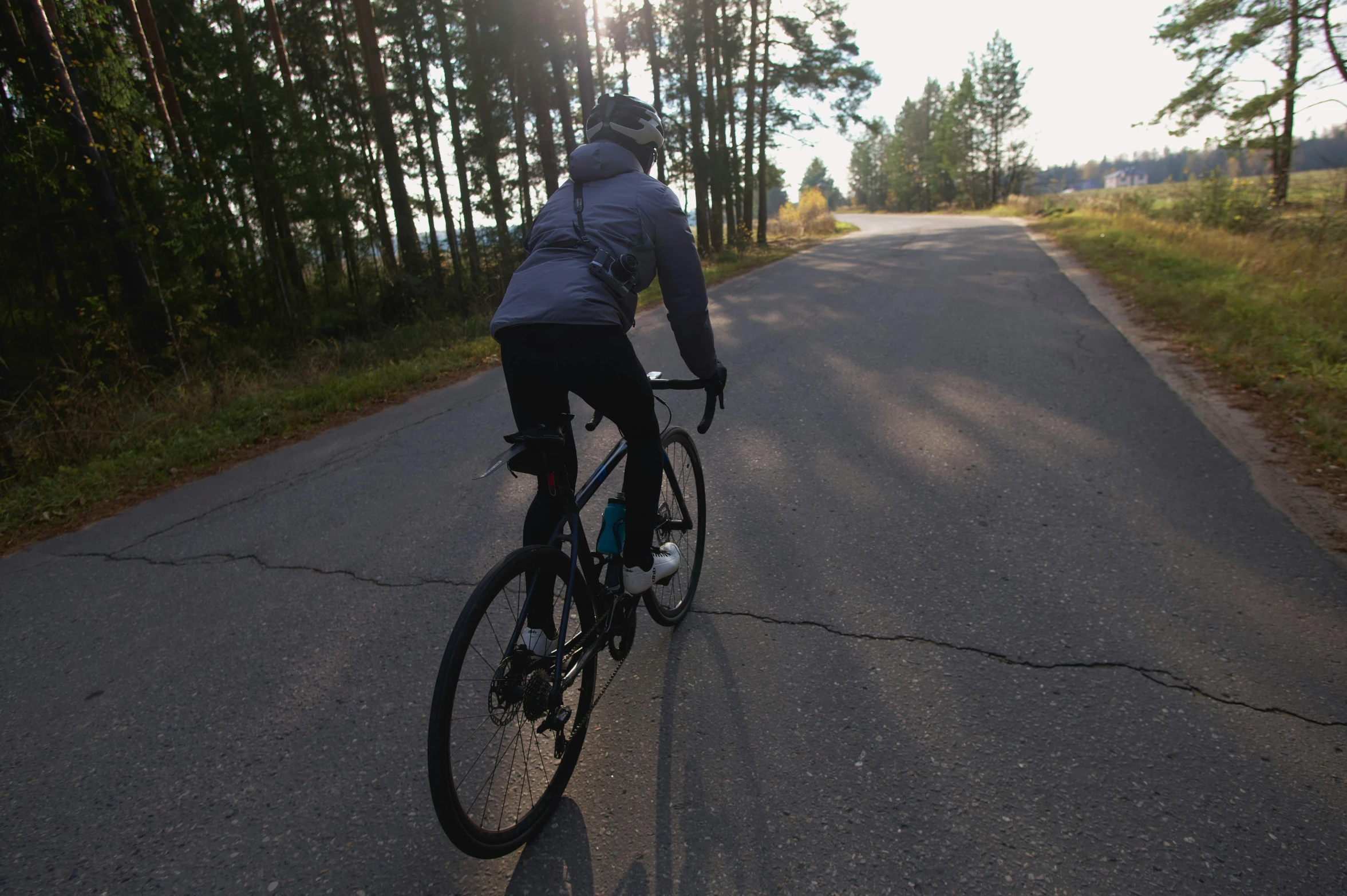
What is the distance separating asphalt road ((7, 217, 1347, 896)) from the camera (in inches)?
80.8

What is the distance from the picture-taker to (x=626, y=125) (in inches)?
98.2

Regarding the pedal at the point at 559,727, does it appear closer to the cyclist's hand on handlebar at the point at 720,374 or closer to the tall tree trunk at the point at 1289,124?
the cyclist's hand on handlebar at the point at 720,374

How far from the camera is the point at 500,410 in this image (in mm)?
6820

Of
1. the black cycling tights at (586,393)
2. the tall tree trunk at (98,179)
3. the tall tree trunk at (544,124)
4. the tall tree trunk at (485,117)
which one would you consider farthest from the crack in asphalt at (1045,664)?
the tall tree trunk at (485,117)

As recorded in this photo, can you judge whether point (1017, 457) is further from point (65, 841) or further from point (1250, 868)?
point (65, 841)

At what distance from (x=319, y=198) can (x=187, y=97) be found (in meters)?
4.15

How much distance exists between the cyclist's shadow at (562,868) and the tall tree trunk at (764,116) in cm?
2671

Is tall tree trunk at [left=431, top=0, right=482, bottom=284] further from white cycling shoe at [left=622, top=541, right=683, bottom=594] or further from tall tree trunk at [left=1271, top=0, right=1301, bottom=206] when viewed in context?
tall tree trunk at [left=1271, top=0, right=1301, bottom=206]

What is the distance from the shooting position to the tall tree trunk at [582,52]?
14.4 m

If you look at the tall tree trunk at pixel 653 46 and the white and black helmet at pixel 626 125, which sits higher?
the tall tree trunk at pixel 653 46

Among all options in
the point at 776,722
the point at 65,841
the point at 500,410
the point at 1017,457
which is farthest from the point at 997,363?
the point at 65,841

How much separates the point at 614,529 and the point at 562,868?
1104 millimetres

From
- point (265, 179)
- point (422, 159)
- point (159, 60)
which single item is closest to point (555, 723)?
point (265, 179)

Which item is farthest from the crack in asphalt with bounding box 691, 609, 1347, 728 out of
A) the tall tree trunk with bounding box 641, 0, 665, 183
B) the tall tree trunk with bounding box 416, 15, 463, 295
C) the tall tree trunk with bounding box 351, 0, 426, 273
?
the tall tree trunk with bounding box 641, 0, 665, 183
